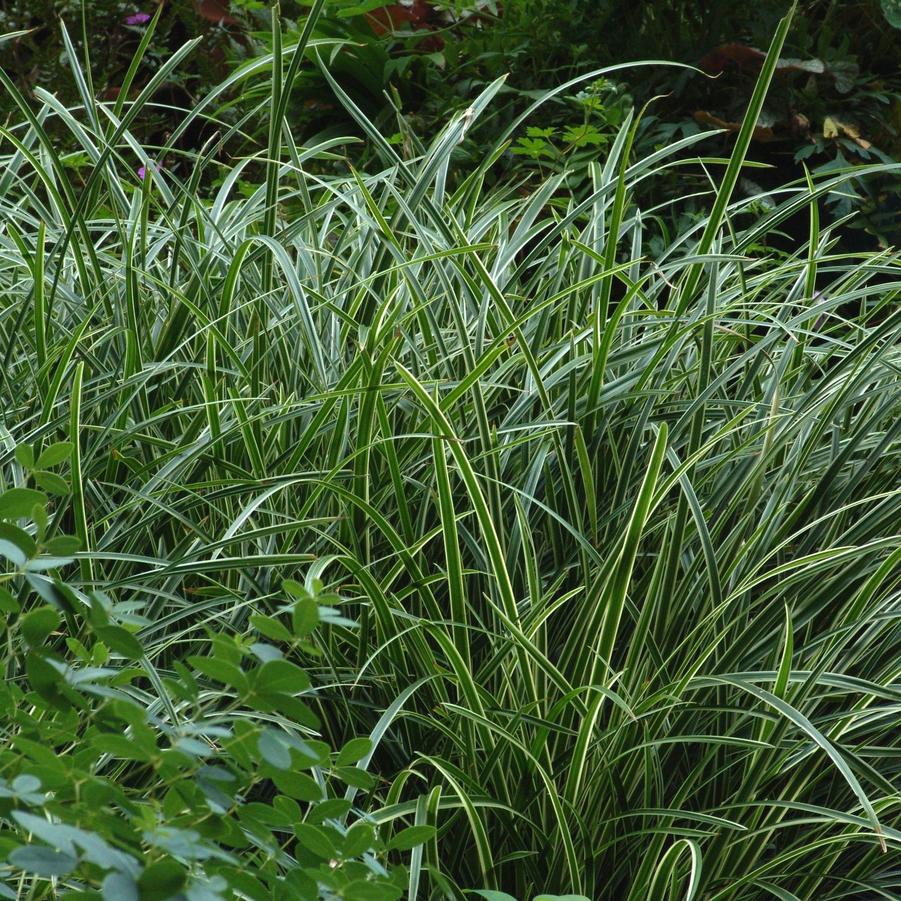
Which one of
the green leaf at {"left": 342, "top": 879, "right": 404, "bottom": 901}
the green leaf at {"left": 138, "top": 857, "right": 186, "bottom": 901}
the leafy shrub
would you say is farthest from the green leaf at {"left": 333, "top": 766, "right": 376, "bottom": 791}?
the green leaf at {"left": 138, "top": 857, "right": 186, "bottom": 901}

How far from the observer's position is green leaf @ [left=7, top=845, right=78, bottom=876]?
0.72 meters

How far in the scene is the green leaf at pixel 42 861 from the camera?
72 centimetres

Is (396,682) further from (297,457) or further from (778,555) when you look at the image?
(778,555)

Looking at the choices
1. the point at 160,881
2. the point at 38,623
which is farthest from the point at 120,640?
the point at 160,881

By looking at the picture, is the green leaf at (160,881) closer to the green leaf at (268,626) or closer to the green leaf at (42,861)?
the green leaf at (42,861)

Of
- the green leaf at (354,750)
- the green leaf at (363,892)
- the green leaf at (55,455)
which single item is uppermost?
the green leaf at (55,455)

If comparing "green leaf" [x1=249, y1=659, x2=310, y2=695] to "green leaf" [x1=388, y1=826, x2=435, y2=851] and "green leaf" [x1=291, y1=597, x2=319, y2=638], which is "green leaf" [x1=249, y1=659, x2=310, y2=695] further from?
"green leaf" [x1=388, y1=826, x2=435, y2=851]

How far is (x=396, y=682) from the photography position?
1.50m

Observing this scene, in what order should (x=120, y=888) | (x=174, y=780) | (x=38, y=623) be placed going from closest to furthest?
(x=120, y=888), (x=174, y=780), (x=38, y=623)

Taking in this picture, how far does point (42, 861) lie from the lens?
732 mm

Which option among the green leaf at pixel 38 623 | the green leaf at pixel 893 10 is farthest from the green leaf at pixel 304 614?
the green leaf at pixel 893 10

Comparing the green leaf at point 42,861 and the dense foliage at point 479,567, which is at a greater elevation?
the green leaf at point 42,861

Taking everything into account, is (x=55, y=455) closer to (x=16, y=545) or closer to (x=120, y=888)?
(x=16, y=545)

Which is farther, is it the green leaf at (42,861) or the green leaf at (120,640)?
the green leaf at (120,640)
